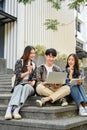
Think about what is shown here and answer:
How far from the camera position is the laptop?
5.01 m

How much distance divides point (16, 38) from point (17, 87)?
28.9 feet

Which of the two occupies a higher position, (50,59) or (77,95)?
(50,59)

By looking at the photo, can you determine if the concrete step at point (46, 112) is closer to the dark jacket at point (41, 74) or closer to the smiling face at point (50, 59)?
the dark jacket at point (41, 74)

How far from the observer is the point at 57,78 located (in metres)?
5.05

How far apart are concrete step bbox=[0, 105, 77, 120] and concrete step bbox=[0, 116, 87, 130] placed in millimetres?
100

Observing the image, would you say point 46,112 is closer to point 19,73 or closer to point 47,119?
point 47,119

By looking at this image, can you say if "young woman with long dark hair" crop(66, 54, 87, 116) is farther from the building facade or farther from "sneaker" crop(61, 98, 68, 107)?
the building facade

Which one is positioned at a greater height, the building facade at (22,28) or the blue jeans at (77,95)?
the building facade at (22,28)

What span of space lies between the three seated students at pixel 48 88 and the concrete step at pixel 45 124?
403 mm

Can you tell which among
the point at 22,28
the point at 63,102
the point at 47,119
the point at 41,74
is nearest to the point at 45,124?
the point at 47,119

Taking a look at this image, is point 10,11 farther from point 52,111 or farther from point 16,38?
point 52,111

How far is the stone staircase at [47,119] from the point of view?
4.49 meters

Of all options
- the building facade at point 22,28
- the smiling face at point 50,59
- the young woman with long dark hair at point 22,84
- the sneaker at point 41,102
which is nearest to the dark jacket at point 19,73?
the young woman with long dark hair at point 22,84

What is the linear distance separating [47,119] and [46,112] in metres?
0.11
